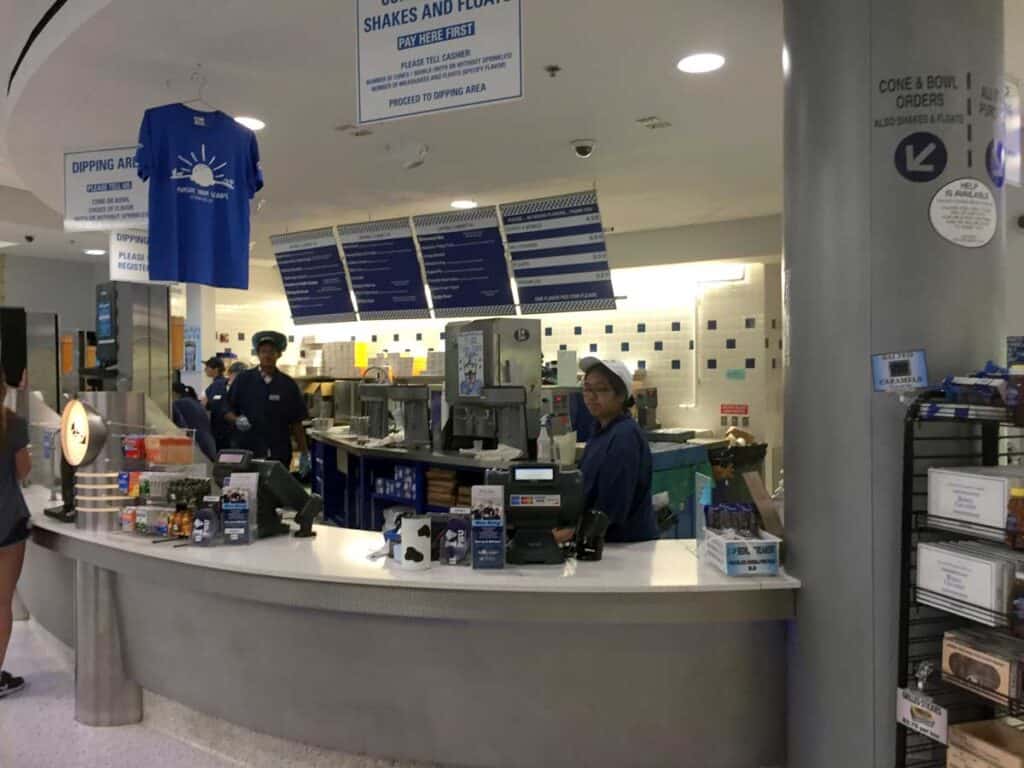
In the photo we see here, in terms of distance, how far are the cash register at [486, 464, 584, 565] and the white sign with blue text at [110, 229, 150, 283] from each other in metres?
5.26

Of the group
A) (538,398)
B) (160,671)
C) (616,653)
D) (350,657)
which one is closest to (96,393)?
(160,671)

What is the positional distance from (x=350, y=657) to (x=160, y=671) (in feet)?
3.57

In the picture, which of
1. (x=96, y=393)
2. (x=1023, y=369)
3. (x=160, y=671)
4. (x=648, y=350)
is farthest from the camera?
(x=648, y=350)

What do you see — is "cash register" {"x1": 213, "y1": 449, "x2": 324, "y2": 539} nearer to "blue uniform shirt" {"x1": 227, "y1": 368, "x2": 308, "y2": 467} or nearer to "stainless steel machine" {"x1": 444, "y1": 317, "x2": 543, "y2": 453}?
"stainless steel machine" {"x1": 444, "y1": 317, "x2": 543, "y2": 453}

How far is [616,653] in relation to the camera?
2994 millimetres

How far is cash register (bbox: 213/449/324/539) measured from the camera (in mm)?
3527

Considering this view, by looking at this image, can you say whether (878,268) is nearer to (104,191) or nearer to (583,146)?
(583,146)

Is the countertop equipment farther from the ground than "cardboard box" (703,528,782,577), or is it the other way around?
the countertop equipment

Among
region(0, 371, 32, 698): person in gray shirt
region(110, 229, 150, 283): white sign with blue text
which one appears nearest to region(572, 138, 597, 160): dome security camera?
region(0, 371, 32, 698): person in gray shirt

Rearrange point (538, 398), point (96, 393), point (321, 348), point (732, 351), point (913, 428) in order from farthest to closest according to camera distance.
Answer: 1. point (321, 348)
2. point (732, 351)
3. point (538, 398)
4. point (96, 393)
5. point (913, 428)

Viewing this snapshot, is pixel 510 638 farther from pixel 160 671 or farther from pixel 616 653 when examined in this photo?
pixel 160 671

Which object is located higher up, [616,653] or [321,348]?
[321,348]

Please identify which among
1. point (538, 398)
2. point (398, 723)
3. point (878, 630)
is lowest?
point (398, 723)

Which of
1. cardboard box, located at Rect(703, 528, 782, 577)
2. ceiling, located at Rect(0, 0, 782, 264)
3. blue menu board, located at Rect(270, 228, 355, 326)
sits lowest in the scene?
cardboard box, located at Rect(703, 528, 782, 577)
